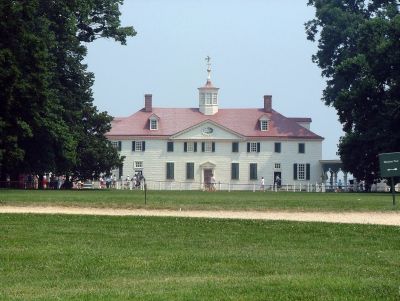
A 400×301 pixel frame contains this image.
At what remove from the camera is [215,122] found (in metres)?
116

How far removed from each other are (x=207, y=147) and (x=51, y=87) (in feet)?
165

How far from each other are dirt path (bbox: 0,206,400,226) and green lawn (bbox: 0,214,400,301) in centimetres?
368

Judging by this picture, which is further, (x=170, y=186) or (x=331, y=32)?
(x=170, y=186)

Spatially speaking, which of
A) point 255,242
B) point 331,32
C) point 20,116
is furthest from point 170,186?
point 255,242

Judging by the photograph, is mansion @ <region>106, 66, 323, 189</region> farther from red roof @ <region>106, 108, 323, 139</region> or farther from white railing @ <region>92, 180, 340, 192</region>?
white railing @ <region>92, 180, 340, 192</region>

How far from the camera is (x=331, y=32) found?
8438cm

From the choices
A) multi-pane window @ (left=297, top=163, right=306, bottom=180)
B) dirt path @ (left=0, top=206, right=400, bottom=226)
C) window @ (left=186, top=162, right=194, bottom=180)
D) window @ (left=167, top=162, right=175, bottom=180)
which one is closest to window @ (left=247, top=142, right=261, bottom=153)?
multi-pane window @ (left=297, top=163, right=306, bottom=180)

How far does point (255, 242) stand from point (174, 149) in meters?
96.6

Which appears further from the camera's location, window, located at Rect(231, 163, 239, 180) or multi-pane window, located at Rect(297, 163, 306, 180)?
window, located at Rect(231, 163, 239, 180)

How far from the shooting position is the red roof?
117 m

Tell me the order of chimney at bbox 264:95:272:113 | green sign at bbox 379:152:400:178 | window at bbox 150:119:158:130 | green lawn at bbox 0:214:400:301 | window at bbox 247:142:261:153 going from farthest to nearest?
1. chimney at bbox 264:95:272:113
2. window at bbox 150:119:158:130
3. window at bbox 247:142:261:153
4. green sign at bbox 379:152:400:178
5. green lawn at bbox 0:214:400:301

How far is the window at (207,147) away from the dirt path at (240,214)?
270 ft

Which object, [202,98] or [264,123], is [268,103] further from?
[202,98]

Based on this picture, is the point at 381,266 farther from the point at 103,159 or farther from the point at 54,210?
the point at 103,159
